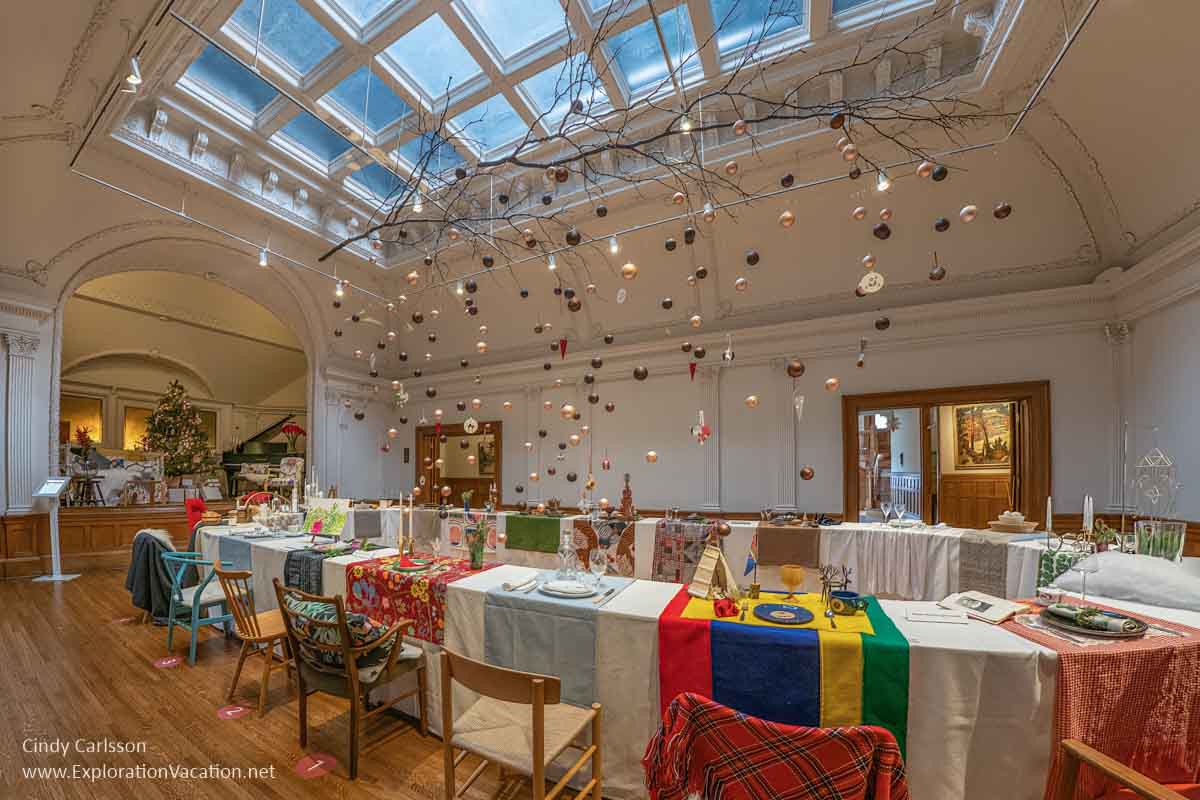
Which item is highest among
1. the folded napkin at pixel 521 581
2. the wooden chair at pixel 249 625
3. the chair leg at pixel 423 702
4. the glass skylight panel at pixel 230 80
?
the glass skylight panel at pixel 230 80

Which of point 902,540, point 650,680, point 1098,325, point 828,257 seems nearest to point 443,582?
point 650,680

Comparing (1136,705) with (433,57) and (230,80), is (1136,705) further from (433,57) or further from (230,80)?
(230,80)

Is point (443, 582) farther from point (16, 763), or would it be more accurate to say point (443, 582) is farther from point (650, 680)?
point (16, 763)

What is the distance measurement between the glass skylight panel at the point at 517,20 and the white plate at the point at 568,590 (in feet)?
16.5

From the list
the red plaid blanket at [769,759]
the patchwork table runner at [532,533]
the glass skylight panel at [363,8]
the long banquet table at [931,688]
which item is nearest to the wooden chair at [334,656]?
the long banquet table at [931,688]

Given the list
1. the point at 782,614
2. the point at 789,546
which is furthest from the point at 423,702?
the point at 789,546

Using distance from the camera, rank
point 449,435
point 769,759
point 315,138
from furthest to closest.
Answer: point 449,435
point 315,138
point 769,759

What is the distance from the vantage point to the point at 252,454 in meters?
12.5

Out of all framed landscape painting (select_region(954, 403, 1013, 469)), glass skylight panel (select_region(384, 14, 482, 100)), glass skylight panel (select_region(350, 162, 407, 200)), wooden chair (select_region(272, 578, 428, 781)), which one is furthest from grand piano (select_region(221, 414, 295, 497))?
framed landscape painting (select_region(954, 403, 1013, 469))

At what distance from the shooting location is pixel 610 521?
5137mm

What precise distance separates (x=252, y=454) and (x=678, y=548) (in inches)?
474

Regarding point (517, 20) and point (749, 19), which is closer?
point (749, 19)

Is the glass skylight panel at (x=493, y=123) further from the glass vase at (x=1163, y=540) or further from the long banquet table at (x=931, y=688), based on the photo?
the glass vase at (x=1163, y=540)

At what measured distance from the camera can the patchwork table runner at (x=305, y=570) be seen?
3.39 m
